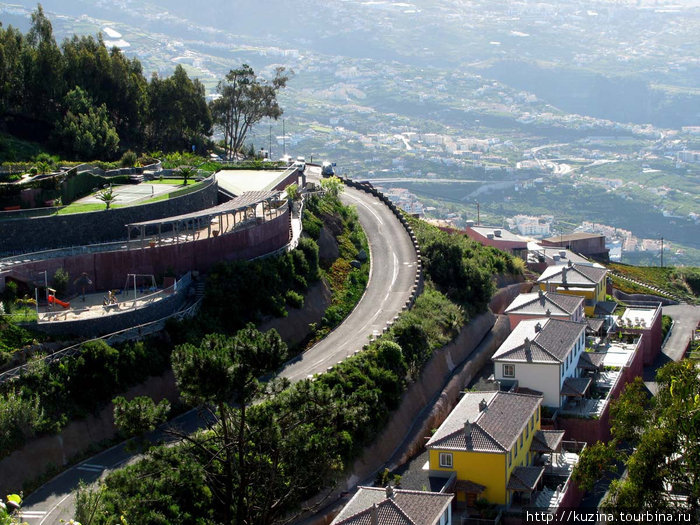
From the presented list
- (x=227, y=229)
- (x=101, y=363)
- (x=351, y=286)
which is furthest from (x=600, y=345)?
(x=101, y=363)

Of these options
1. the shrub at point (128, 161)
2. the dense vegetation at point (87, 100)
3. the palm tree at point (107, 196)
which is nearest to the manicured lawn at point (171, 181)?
the shrub at point (128, 161)

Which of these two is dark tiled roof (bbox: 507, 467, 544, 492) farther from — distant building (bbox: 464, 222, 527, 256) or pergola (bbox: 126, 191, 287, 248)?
distant building (bbox: 464, 222, 527, 256)

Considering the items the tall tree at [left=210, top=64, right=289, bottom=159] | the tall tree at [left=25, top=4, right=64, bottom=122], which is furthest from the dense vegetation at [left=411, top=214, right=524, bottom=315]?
the tall tree at [left=210, top=64, right=289, bottom=159]

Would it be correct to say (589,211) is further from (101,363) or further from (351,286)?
(101,363)

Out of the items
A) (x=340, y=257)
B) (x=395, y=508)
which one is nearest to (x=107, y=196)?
(x=340, y=257)

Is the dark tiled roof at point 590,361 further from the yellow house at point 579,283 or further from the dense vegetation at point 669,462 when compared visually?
the dense vegetation at point 669,462
